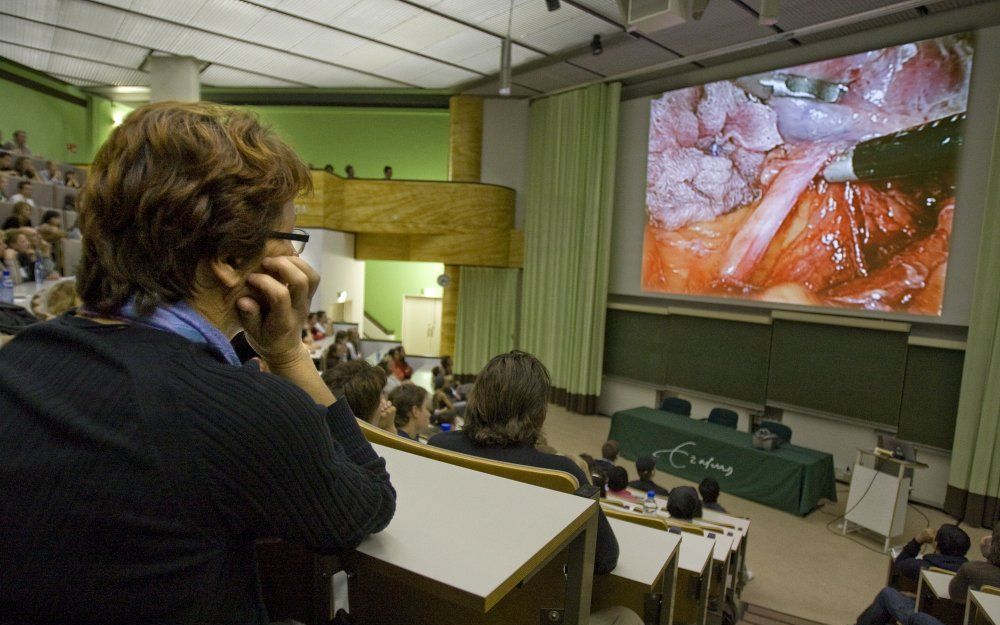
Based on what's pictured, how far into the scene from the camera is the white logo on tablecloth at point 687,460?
22.2ft

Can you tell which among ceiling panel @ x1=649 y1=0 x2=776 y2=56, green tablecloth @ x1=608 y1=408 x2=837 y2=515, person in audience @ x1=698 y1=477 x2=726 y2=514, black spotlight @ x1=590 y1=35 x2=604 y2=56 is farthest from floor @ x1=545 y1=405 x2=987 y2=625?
black spotlight @ x1=590 y1=35 x2=604 y2=56

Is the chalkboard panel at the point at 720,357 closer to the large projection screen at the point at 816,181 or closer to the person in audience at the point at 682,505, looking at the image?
the large projection screen at the point at 816,181

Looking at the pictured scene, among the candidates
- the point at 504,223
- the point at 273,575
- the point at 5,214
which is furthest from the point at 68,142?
the point at 273,575

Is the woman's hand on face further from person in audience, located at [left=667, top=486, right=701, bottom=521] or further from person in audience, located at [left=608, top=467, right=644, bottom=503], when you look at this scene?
person in audience, located at [left=608, top=467, right=644, bottom=503]

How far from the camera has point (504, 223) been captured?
11203mm

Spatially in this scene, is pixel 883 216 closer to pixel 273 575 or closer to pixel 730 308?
pixel 730 308

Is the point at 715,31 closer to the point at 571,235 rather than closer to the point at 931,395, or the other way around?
the point at 571,235

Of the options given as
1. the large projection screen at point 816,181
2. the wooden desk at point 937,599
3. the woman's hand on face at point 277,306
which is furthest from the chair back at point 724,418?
the woman's hand on face at point 277,306

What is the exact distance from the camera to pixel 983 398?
20.3 ft

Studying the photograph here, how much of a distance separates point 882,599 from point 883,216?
4.87 metres

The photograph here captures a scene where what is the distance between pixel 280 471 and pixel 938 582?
431cm

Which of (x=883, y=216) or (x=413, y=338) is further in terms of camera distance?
(x=413, y=338)

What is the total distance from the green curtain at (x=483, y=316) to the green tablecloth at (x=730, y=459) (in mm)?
4264

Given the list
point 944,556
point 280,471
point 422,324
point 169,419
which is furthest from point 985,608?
point 422,324
